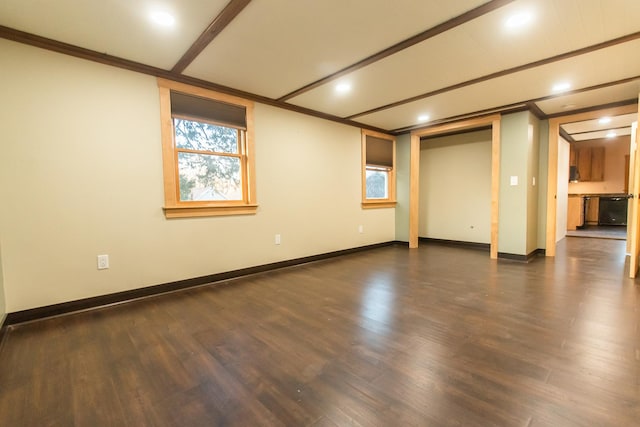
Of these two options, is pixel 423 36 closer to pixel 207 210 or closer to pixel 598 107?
pixel 207 210

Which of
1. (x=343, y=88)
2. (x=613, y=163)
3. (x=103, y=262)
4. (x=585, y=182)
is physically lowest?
(x=103, y=262)

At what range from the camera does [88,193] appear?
2584 mm

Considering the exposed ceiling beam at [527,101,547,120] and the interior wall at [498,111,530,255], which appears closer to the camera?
the exposed ceiling beam at [527,101,547,120]

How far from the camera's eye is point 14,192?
7.46ft

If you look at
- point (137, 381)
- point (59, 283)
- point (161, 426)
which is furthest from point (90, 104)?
point (161, 426)

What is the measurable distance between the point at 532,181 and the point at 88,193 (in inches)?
230

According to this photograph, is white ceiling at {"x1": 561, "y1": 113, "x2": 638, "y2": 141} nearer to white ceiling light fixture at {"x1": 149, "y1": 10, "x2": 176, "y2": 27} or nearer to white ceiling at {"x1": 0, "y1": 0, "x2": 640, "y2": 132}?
white ceiling at {"x1": 0, "y1": 0, "x2": 640, "y2": 132}

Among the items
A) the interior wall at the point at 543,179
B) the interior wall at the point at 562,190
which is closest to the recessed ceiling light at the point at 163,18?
the interior wall at the point at 543,179

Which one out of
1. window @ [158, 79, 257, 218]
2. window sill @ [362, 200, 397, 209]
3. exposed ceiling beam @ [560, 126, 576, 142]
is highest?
exposed ceiling beam @ [560, 126, 576, 142]

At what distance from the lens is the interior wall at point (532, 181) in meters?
4.29

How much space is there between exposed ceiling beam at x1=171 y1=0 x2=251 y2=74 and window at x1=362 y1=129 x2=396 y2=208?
3.29 m

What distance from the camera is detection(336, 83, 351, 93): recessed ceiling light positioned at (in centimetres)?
333

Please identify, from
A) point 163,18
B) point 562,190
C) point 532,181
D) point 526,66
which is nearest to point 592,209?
point 562,190

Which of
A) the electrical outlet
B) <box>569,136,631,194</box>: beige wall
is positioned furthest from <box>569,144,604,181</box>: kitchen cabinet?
the electrical outlet
